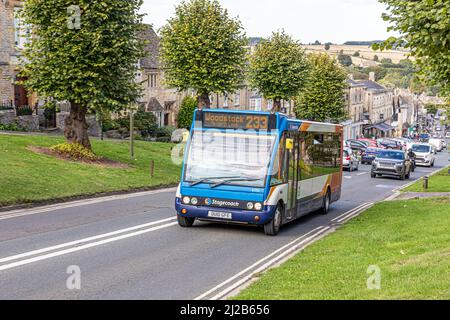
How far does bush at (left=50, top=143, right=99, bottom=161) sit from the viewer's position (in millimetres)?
29891

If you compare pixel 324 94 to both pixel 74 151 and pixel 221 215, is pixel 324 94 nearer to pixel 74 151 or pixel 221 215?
pixel 74 151

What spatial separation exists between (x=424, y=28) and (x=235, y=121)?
4.95m

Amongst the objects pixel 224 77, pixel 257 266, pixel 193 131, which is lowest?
pixel 257 266

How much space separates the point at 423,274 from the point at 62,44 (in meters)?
22.2

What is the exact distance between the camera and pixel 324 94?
6700 cm

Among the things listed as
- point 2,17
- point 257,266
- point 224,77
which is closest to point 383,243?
point 257,266

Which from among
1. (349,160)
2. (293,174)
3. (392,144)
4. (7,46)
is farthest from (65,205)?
(392,144)

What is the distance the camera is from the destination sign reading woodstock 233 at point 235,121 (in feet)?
51.5

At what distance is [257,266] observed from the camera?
1231cm

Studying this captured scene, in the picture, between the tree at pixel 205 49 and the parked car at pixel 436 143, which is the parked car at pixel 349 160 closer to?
the tree at pixel 205 49

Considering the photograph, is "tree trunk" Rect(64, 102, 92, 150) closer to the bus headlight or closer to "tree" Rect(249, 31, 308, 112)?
the bus headlight

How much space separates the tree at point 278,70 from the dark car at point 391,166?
40.0 feet

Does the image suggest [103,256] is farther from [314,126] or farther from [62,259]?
[314,126]

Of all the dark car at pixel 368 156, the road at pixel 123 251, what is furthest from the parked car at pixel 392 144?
the road at pixel 123 251
